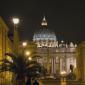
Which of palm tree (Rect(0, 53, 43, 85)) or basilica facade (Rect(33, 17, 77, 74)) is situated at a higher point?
basilica facade (Rect(33, 17, 77, 74))

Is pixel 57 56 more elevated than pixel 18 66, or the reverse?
pixel 57 56

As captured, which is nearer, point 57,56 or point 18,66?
point 18,66

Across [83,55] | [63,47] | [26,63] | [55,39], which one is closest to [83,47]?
[83,55]

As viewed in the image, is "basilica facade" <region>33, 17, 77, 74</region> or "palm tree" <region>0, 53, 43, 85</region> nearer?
"palm tree" <region>0, 53, 43, 85</region>

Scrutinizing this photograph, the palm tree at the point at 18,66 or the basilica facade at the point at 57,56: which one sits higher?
the basilica facade at the point at 57,56

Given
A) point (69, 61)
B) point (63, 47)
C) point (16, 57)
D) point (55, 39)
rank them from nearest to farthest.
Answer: point (16, 57) → point (69, 61) → point (63, 47) → point (55, 39)

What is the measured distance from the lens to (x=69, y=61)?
171125mm

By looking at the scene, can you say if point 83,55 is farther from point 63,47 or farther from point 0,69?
point 63,47

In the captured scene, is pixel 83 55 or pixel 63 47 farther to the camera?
pixel 63 47

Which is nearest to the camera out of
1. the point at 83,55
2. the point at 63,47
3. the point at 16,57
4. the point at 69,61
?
the point at 16,57

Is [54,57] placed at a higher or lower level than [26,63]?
higher

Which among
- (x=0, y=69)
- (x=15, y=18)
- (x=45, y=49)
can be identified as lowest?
(x=0, y=69)

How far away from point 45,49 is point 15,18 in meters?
139

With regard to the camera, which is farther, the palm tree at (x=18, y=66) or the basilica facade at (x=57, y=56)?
the basilica facade at (x=57, y=56)
